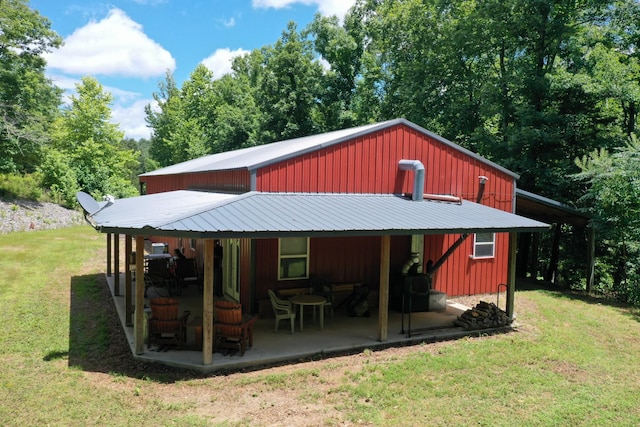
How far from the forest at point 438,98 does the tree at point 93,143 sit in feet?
0.34

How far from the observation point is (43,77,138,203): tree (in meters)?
33.4

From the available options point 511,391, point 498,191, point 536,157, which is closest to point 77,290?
point 511,391

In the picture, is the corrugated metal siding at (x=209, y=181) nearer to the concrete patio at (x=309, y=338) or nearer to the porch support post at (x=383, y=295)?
the concrete patio at (x=309, y=338)

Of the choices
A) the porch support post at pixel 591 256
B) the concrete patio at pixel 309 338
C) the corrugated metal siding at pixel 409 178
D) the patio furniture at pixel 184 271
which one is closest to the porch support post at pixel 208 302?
the concrete patio at pixel 309 338

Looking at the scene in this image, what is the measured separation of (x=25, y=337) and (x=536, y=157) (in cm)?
1805

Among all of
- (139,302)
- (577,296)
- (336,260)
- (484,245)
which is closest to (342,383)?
(139,302)

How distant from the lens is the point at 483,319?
9703 mm

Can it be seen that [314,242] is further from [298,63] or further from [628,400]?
[298,63]

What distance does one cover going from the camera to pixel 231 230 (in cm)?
662

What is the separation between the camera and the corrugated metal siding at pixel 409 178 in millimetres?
10297

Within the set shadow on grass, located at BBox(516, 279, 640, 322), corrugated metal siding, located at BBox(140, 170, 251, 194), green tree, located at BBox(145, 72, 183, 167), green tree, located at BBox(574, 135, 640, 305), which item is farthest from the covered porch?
green tree, located at BBox(145, 72, 183, 167)

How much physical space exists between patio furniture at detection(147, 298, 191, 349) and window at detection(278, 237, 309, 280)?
2.88 meters

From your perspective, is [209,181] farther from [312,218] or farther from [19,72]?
[19,72]

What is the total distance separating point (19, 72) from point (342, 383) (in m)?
30.7
